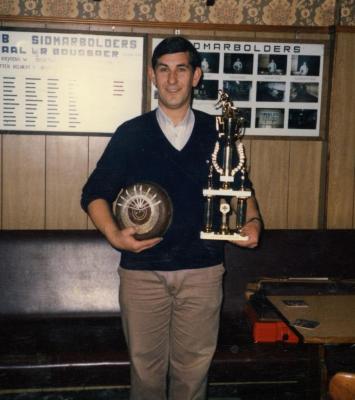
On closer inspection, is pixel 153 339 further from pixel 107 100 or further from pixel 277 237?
pixel 107 100

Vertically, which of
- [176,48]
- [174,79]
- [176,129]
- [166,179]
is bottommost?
[166,179]

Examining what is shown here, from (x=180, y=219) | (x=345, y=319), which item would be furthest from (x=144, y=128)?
(x=345, y=319)

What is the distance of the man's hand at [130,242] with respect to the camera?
2.10 meters

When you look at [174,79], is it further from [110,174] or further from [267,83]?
[267,83]

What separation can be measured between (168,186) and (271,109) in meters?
1.70

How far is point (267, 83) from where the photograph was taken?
3656 millimetres

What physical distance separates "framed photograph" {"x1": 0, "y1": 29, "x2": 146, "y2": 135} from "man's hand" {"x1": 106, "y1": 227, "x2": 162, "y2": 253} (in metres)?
1.57

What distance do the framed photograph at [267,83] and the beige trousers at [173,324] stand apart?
1.67 meters

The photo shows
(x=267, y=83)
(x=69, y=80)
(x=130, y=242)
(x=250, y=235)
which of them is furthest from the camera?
(x=267, y=83)

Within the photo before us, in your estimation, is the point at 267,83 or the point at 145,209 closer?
the point at 145,209

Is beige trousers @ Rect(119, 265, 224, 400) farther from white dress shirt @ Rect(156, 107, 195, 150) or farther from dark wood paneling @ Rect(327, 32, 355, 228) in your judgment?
dark wood paneling @ Rect(327, 32, 355, 228)

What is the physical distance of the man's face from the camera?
2275 millimetres

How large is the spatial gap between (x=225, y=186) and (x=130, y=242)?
482 mm

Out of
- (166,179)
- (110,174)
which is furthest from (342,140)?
(110,174)
